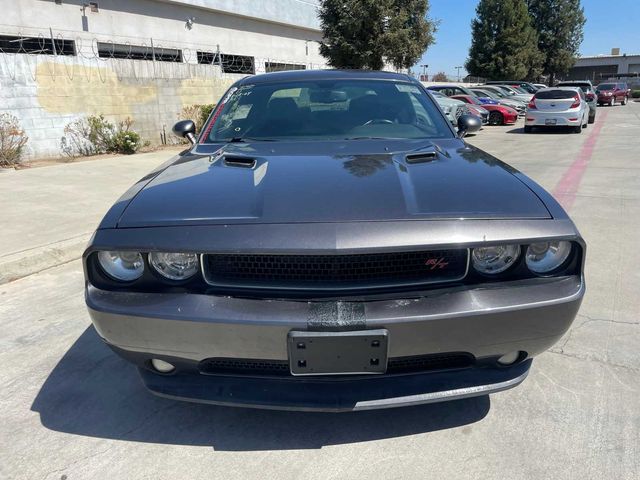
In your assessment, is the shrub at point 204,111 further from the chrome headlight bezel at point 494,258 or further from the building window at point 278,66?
the chrome headlight bezel at point 494,258

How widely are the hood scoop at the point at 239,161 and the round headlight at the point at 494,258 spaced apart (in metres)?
1.19

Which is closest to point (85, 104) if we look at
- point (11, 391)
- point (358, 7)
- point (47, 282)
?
point (47, 282)

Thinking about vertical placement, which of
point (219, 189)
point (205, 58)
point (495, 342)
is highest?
point (205, 58)

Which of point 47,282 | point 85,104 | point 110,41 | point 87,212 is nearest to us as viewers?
point 47,282

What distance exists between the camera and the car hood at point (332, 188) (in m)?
1.91

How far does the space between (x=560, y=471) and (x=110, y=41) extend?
17.5m

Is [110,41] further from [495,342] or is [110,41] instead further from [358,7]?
[495,342]

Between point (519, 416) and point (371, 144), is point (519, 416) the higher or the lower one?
the lower one

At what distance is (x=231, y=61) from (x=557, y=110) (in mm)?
12810

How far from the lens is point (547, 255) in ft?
6.61

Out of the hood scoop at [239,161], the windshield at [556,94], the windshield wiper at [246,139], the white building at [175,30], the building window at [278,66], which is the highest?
the white building at [175,30]

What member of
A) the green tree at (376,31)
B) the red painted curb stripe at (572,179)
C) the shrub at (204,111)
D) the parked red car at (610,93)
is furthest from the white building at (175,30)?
the parked red car at (610,93)

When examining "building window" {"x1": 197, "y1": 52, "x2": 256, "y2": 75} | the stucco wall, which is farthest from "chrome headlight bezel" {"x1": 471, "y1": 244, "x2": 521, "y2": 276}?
"building window" {"x1": 197, "y1": 52, "x2": 256, "y2": 75}

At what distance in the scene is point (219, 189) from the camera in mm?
2168
